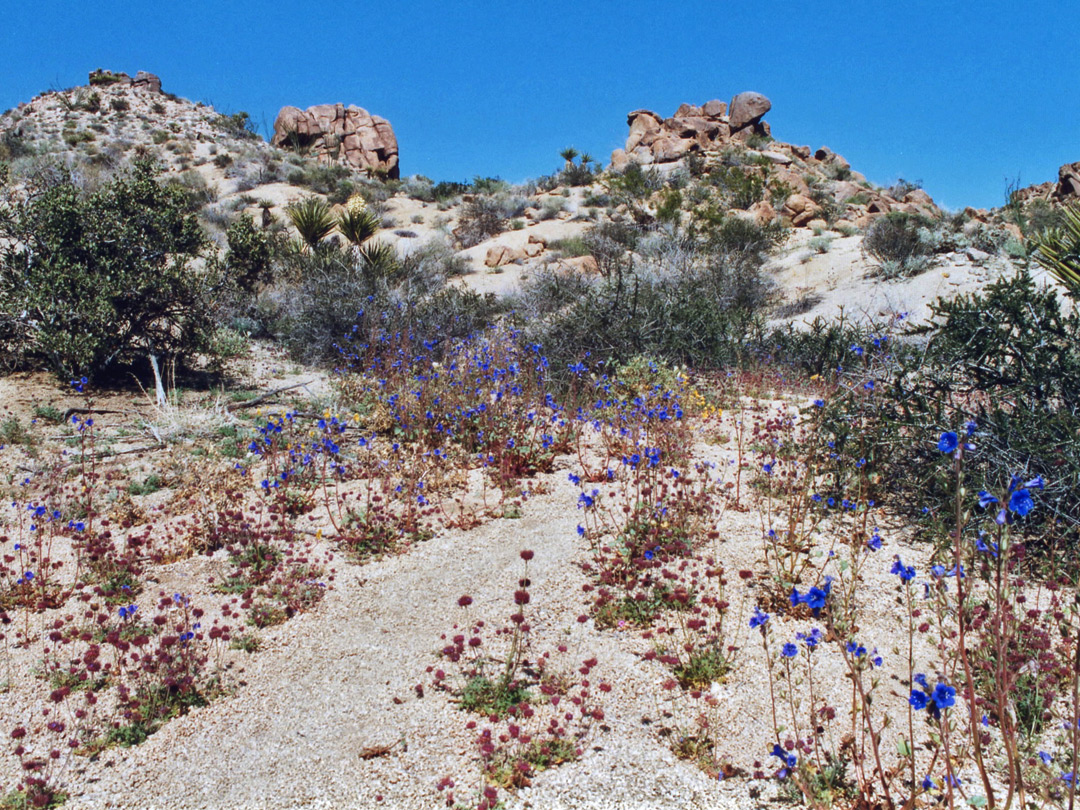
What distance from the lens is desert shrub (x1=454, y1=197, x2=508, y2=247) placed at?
25.0m

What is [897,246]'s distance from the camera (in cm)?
1669

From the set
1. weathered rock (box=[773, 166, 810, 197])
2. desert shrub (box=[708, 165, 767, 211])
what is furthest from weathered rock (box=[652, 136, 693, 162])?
desert shrub (box=[708, 165, 767, 211])

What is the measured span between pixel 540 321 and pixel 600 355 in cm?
129

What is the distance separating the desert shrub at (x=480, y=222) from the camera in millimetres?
24953

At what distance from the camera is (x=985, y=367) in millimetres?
4930

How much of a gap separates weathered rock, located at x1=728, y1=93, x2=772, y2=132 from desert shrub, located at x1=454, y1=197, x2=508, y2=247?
1896 cm

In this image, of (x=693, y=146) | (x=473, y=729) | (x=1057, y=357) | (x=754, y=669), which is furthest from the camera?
(x=693, y=146)

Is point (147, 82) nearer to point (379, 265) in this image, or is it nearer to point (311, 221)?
point (311, 221)

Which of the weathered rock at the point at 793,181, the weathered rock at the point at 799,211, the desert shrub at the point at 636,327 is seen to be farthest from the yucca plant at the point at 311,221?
the weathered rock at the point at 793,181

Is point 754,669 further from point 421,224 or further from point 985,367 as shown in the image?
point 421,224

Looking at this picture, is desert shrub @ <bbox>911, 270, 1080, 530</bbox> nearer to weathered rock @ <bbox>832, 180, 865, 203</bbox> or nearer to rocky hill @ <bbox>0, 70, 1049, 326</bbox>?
rocky hill @ <bbox>0, 70, 1049, 326</bbox>

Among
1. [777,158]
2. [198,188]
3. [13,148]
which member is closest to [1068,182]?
[777,158]

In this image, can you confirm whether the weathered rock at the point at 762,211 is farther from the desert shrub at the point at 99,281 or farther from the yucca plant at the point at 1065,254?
the desert shrub at the point at 99,281

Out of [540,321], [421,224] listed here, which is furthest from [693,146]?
[540,321]
